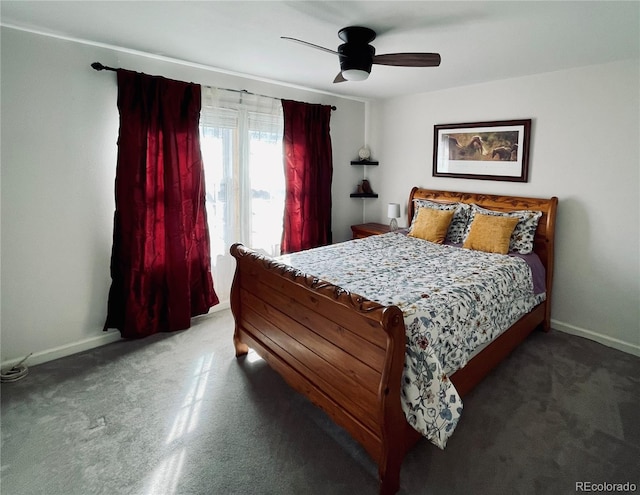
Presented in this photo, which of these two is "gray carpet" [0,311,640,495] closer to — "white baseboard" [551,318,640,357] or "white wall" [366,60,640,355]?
"white baseboard" [551,318,640,357]

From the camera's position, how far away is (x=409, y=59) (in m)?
2.13

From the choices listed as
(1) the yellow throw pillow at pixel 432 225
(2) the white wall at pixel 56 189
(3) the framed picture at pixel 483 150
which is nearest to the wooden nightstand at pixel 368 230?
(1) the yellow throw pillow at pixel 432 225

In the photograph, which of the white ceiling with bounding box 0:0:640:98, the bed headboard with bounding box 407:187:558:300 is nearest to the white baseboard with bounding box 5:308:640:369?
the bed headboard with bounding box 407:187:558:300

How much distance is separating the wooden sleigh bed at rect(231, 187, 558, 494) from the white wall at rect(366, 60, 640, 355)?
256 mm

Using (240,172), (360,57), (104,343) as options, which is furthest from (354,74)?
(104,343)

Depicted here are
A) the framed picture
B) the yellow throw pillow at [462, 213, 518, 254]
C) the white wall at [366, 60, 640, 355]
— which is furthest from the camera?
the framed picture

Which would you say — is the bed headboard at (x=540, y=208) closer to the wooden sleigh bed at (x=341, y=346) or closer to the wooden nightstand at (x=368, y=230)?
the wooden sleigh bed at (x=341, y=346)

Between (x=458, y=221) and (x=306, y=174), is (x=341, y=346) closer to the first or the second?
(x=458, y=221)

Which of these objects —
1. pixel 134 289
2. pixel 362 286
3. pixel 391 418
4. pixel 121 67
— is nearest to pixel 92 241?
pixel 134 289

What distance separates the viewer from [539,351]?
114 inches

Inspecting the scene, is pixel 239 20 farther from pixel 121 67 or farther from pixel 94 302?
pixel 94 302

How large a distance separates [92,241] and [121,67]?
137 centimetres

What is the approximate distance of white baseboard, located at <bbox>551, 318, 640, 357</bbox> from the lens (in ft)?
9.45

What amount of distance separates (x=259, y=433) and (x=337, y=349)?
0.67 metres
